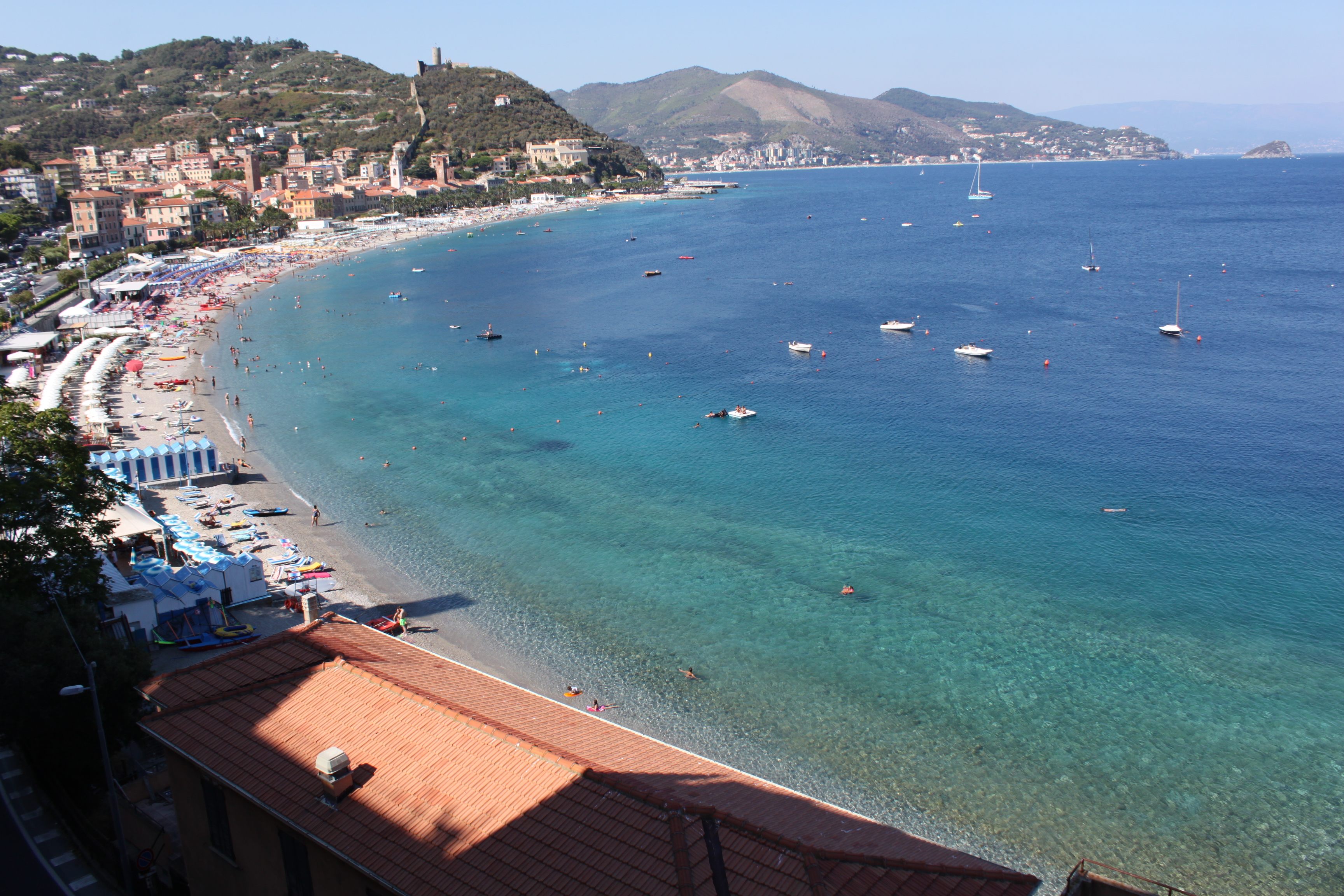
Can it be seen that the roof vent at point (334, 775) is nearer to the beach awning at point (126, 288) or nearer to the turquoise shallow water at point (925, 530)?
the turquoise shallow water at point (925, 530)

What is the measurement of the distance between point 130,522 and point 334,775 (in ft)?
66.1

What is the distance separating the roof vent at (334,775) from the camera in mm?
9852

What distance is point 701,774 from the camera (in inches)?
465

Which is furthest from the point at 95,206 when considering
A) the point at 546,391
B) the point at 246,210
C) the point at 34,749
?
the point at 34,749

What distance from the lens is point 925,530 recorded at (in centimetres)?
2906

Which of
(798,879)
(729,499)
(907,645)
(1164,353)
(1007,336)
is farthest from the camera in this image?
(1007,336)

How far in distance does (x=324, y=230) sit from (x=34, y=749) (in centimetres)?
12209

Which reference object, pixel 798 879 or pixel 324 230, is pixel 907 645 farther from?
pixel 324 230

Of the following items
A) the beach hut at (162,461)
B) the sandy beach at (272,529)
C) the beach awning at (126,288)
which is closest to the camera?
the sandy beach at (272,529)

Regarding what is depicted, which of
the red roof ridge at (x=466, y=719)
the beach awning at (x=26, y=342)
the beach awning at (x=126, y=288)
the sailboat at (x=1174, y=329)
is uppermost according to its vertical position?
the beach awning at (x=126, y=288)

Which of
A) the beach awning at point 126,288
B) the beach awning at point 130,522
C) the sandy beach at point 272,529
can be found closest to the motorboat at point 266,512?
the sandy beach at point 272,529

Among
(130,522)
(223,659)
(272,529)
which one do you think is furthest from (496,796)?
(272,529)

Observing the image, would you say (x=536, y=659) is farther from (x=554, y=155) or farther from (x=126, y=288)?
(x=554, y=155)

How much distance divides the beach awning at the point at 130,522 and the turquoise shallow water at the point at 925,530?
20.5 ft
